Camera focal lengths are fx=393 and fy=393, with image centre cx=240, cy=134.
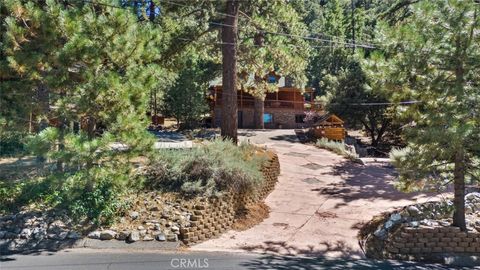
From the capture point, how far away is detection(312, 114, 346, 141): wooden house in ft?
83.6

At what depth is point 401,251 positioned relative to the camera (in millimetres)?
8547

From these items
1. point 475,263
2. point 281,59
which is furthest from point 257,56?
point 475,263

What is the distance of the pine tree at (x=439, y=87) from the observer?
7566 millimetres

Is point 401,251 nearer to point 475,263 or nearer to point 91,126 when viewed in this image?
point 475,263

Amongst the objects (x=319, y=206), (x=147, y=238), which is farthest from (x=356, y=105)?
(x=147, y=238)

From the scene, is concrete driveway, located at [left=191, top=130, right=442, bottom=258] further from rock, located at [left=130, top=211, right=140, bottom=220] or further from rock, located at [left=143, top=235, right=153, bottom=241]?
rock, located at [left=130, top=211, right=140, bottom=220]

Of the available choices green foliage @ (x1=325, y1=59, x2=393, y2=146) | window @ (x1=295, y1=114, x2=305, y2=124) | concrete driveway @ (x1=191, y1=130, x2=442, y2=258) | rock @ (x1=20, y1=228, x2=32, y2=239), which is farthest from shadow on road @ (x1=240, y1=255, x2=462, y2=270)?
window @ (x1=295, y1=114, x2=305, y2=124)

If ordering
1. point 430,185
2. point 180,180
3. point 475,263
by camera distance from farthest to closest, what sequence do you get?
point 180,180 → point 430,185 → point 475,263

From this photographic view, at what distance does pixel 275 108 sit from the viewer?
3481 centimetres

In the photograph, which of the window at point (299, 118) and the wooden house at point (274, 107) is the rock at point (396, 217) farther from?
the window at point (299, 118)

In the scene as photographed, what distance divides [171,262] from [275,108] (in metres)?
28.3

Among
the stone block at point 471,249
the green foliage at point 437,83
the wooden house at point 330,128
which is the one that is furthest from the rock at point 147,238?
the wooden house at point 330,128

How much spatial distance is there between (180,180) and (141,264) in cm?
319

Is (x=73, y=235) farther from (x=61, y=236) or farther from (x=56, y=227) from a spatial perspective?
(x=56, y=227)
